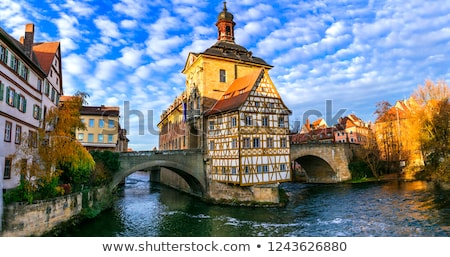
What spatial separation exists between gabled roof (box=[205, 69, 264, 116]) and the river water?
26.1 ft

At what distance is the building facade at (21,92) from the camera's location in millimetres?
14656

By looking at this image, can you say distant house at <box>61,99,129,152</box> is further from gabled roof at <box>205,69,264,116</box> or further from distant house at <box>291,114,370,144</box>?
distant house at <box>291,114,370,144</box>

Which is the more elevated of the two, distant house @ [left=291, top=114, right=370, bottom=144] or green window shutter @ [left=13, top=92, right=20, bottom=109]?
distant house @ [left=291, top=114, right=370, bottom=144]

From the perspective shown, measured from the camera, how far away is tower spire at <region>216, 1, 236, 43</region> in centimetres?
3238

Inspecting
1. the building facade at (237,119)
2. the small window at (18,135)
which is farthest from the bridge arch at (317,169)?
the small window at (18,135)

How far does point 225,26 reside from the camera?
32.4m

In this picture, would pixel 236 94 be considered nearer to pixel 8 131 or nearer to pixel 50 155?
pixel 50 155

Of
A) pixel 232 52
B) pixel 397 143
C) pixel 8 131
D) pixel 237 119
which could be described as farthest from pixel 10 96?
pixel 397 143

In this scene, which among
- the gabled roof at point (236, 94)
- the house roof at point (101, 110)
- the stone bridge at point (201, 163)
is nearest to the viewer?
the gabled roof at point (236, 94)

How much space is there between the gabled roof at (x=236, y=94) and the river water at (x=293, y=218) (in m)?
7.95

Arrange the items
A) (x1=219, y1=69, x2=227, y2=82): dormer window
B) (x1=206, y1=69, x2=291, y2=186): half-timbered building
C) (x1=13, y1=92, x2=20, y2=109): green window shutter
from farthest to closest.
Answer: (x1=219, y1=69, x2=227, y2=82): dormer window
(x1=206, y1=69, x2=291, y2=186): half-timbered building
(x1=13, y1=92, x2=20, y2=109): green window shutter

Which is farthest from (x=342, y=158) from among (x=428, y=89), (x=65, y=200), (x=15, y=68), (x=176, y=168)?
(x=15, y=68)

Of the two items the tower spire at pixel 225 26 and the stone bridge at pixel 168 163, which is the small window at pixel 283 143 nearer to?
the stone bridge at pixel 168 163

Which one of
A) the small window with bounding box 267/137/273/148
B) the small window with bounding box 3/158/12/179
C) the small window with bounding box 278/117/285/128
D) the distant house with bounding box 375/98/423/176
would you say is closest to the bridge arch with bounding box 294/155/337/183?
the distant house with bounding box 375/98/423/176
